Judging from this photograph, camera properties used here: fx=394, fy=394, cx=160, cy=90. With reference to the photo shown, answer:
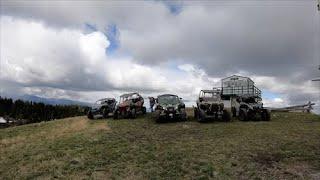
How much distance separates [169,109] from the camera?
96.5 ft

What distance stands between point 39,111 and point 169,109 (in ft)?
176

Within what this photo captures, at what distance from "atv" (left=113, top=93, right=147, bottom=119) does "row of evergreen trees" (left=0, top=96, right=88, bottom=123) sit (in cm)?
3970

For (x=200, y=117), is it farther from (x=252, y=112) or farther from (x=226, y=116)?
(x=252, y=112)

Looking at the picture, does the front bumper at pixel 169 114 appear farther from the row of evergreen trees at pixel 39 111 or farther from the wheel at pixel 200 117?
the row of evergreen trees at pixel 39 111

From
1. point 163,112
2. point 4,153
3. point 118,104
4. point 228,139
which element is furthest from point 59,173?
point 118,104

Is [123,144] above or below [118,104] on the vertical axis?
below

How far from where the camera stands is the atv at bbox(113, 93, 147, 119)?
33.5 meters

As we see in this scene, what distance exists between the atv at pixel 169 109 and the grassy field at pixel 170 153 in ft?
10.1

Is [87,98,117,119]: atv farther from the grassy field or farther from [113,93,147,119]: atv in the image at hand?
the grassy field

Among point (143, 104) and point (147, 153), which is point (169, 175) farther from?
point (143, 104)

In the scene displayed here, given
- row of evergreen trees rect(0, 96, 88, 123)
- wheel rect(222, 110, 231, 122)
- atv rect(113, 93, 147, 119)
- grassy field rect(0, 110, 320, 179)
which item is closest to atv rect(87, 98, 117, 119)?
atv rect(113, 93, 147, 119)

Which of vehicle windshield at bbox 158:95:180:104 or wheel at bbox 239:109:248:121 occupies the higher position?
vehicle windshield at bbox 158:95:180:104

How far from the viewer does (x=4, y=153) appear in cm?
2164

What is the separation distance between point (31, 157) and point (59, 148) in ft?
5.51
